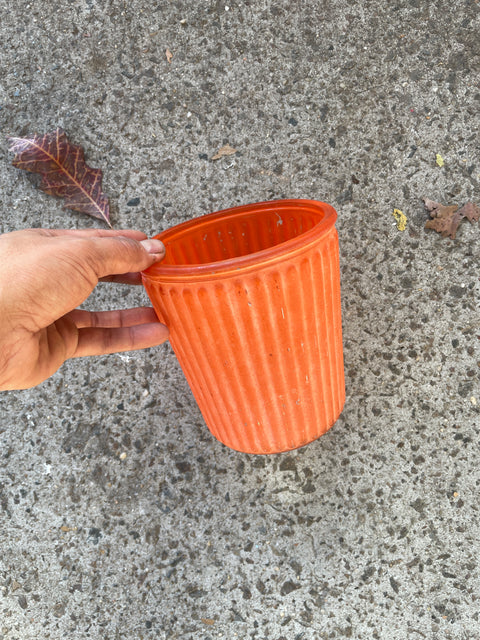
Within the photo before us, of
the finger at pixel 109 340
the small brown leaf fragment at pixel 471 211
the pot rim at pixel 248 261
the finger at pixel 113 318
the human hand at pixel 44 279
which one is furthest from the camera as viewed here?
the small brown leaf fragment at pixel 471 211

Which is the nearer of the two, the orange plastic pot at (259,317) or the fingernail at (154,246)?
the orange plastic pot at (259,317)

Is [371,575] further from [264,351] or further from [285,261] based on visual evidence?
[285,261]

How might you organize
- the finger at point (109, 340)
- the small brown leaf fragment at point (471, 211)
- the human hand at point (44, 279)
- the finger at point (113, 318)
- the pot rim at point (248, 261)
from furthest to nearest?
the small brown leaf fragment at point (471, 211) < the finger at point (113, 318) < the finger at point (109, 340) < the human hand at point (44, 279) < the pot rim at point (248, 261)

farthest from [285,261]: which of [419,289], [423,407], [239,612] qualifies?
[239,612]

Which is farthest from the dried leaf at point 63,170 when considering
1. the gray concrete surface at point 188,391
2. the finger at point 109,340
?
the finger at point 109,340

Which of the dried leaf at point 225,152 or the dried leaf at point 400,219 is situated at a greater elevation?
the dried leaf at point 225,152

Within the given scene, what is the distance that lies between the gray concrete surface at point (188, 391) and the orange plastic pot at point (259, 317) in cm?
31

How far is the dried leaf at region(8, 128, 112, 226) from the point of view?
1.51m

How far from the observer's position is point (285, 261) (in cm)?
94

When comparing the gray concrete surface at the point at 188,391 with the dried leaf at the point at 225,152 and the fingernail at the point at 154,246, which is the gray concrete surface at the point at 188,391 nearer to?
the dried leaf at the point at 225,152

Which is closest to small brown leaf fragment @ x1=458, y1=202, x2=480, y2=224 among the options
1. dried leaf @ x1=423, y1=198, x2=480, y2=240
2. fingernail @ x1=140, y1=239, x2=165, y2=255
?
dried leaf @ x1=423, y1=198, x2=480, y2=240

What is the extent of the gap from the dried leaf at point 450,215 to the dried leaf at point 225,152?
59 centimetres

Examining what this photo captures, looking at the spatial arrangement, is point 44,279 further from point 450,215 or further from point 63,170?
point 450,215

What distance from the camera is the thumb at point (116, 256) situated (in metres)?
1.02
